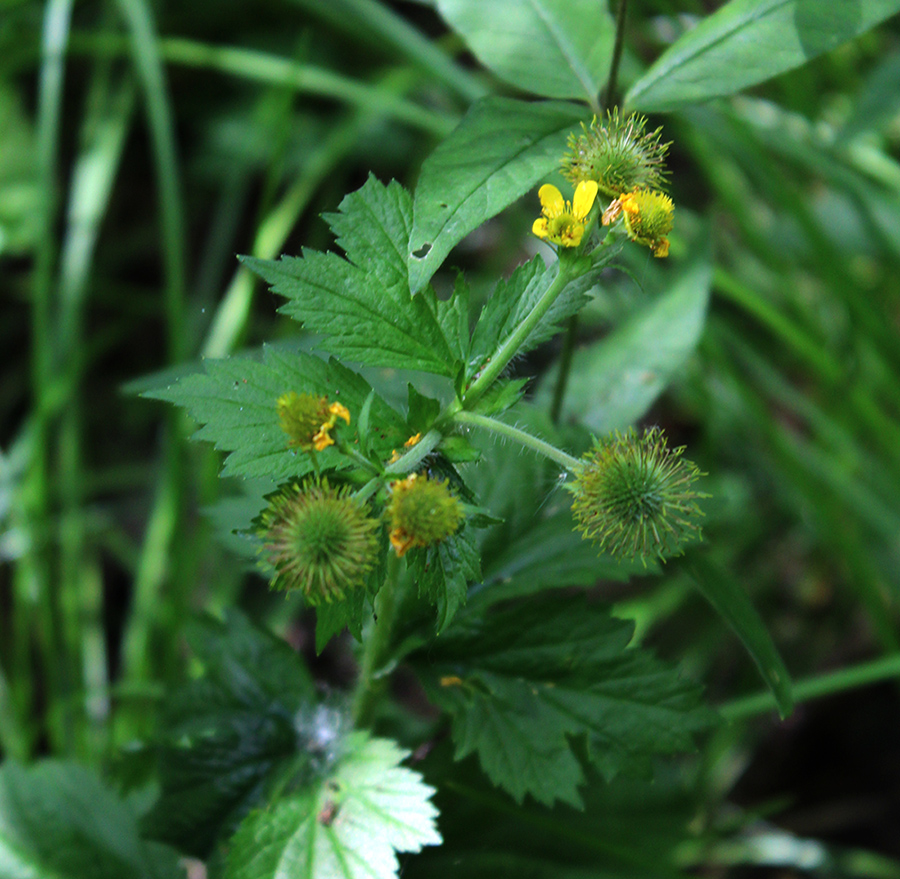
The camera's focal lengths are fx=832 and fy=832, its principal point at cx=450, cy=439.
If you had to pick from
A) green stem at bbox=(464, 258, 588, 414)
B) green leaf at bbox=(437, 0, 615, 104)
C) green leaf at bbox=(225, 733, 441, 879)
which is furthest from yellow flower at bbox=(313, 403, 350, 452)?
green leaf at bbox=(437, 0, 615, 104)

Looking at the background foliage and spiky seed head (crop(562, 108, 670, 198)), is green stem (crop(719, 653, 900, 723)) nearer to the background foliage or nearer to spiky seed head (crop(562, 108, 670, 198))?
the background foliage

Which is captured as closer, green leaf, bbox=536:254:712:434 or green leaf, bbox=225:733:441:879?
green leaf, bbox=225:733:441:879

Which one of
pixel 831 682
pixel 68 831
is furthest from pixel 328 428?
pixel 831 682

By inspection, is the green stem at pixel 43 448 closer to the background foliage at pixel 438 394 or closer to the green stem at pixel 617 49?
the background foliage at pixel 438 394

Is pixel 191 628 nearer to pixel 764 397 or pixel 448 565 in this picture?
pixel 448 565

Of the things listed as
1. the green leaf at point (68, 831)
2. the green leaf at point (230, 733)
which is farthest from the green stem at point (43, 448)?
the green leaf at point (230, 733)
